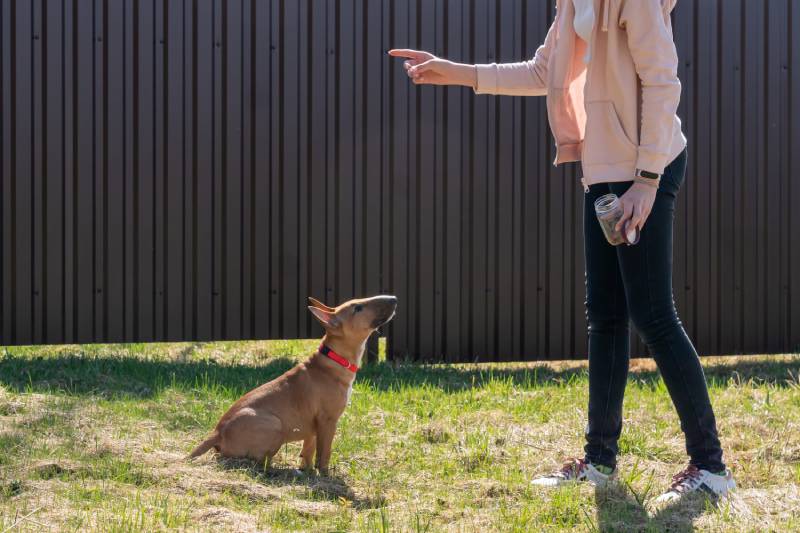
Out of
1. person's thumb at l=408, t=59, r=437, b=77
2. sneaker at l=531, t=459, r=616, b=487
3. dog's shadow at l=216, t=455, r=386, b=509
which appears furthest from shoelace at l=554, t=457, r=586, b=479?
person's thumb at l=408, t=59, r=437, b=77

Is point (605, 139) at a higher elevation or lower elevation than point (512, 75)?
lower

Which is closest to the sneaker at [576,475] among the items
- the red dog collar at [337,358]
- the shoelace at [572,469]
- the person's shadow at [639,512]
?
the shoelace at [572,469]

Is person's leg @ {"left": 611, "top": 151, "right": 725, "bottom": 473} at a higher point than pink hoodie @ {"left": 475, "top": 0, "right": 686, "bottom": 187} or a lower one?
lower

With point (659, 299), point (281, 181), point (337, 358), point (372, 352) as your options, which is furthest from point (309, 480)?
point (281, 181)

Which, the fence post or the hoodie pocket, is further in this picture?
the fence post

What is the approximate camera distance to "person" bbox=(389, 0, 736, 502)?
3375mm

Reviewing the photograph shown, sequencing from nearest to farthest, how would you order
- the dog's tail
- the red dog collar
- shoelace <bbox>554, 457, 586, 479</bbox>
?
shoelace <bbox>554, 457, 586, 479</bbox> → the dog's tail → the red dog collar

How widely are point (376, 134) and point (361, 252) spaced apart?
86 cm

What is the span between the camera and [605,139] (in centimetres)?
352

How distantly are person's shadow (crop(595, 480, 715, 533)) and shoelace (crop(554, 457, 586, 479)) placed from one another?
0.16 meters

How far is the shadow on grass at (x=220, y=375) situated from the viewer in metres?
5.63

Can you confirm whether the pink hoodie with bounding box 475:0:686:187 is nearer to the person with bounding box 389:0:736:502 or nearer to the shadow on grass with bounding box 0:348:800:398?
the person with bounding box 389:0:736:502

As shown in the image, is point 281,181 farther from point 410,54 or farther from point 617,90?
point 617,90

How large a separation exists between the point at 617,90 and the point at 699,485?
1.45m
